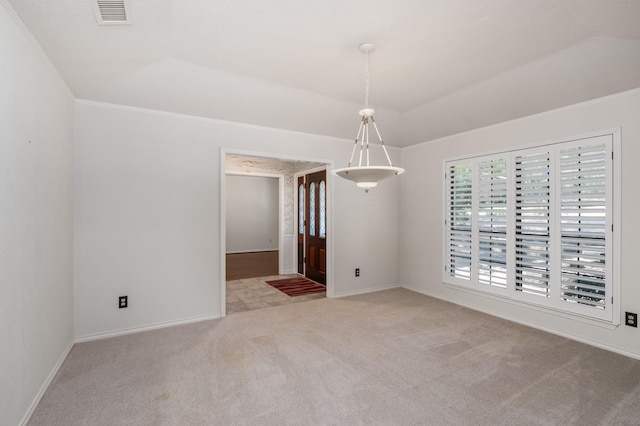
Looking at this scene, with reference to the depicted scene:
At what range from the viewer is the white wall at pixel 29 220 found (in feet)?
5.81

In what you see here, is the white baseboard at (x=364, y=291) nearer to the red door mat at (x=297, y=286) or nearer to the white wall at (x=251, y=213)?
the red door mat at (x=297, y=286)

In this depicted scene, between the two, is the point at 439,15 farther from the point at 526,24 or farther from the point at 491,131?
the point at 491,131

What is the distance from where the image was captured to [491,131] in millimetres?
4051

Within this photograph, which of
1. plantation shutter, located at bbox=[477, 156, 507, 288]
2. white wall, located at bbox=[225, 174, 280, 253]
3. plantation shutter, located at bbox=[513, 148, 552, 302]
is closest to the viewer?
plantation shutter, located at bbox=[513, 148, 552, 302]

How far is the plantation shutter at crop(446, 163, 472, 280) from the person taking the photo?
4.34 meters

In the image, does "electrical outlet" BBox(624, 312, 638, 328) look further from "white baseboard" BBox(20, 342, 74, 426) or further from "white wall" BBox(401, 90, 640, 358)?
"white baseboard" BBox(20, 342, 74, 426)

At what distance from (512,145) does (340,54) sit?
2523mm

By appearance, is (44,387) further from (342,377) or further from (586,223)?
(586,223)

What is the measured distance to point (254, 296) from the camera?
16.1 ft

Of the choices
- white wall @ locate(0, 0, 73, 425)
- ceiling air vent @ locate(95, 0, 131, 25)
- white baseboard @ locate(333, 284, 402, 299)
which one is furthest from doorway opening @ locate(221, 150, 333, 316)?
ceiling air vent @ locate(95, 0, 131, 25)

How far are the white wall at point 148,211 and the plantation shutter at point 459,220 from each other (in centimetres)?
243

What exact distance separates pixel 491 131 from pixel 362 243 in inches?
94.2

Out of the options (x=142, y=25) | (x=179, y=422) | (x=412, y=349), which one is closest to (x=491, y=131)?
(x=412, y=349)

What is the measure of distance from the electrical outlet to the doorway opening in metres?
3.27
